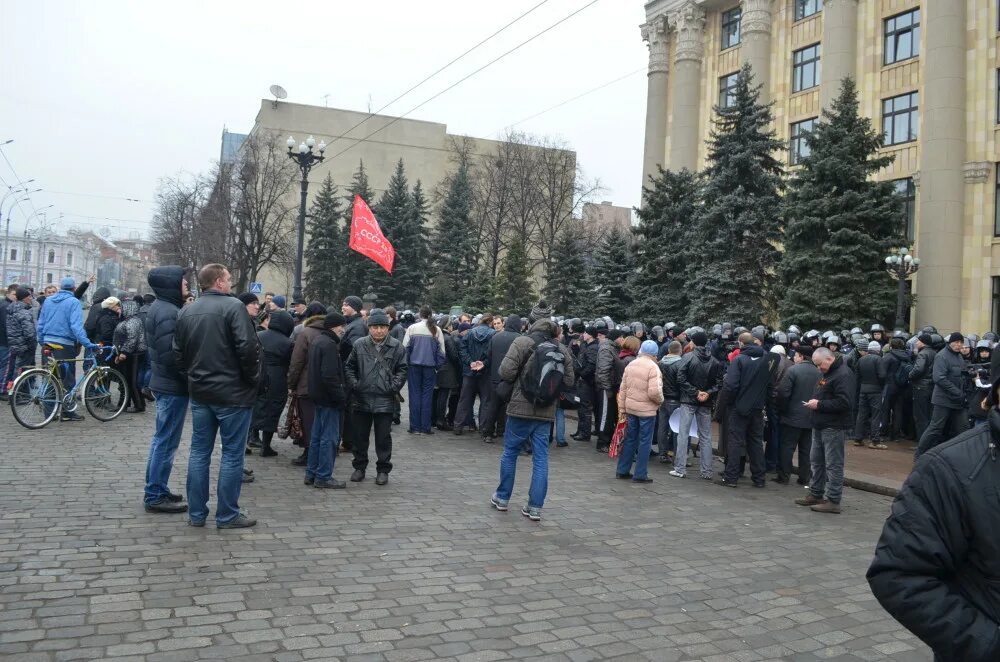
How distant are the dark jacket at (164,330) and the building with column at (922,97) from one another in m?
23.2

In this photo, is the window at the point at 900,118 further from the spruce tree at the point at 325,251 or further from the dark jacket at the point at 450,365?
the spruce tree at the point at 325,251

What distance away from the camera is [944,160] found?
28062 millimetres

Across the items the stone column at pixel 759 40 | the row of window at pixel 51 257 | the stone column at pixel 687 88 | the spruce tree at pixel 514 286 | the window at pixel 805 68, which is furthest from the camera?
the row of window at pixel 51 257

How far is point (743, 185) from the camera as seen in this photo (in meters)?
24.7

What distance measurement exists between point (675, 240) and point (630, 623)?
23.9 m

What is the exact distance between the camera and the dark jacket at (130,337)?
12297mm

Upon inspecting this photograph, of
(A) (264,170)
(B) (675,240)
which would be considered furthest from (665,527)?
(A) (264,170)

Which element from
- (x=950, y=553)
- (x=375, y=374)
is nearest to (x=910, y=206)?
(x=375, y=374)

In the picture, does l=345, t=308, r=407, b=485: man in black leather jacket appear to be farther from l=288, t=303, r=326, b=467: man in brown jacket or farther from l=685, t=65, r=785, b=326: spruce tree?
l=685, t=65, r=785, b=326: spruce tree

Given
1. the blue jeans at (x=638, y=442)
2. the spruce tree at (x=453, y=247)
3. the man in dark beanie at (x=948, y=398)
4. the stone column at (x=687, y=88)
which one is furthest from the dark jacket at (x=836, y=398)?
the spruce tree at (x=453, y=247)

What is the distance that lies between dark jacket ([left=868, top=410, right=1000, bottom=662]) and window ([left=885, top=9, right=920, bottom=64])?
111 ft

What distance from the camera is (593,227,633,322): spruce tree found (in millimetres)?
30531

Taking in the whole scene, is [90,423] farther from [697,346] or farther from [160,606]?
[697,346]

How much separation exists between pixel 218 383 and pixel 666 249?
2285 centimetres
